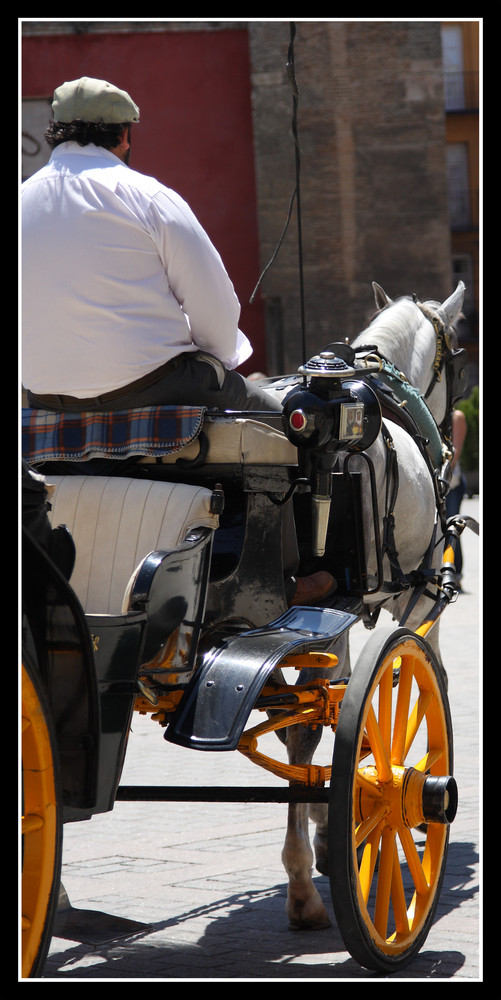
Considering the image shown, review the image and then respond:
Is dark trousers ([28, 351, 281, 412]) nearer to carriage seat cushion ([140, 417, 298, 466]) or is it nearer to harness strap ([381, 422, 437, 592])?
carriage seat cushion ([140, 417, 298, 466])

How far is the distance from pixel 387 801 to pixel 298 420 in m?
1.04

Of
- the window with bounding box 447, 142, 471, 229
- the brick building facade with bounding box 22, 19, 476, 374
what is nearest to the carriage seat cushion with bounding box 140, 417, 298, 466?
the brick building facade with bounding box 22, 19, 476, 374

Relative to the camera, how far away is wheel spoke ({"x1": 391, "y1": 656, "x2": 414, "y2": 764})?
3551mm

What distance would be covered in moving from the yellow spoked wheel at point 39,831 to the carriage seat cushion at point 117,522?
2.58ft

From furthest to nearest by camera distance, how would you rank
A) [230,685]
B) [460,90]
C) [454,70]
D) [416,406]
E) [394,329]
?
[460,90]
[454,70]
[394,329]
[416,406]
[230,685]

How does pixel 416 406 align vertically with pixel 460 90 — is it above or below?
below

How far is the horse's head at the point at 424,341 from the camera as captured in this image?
201 inches

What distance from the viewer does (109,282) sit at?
3352mm

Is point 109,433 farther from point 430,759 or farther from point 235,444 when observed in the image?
point 430,759

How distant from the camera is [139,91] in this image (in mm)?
21500

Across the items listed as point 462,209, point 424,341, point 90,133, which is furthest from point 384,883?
point 462,209

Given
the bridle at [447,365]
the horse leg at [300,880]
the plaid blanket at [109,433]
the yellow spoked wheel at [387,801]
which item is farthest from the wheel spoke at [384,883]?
the bridle at [447,365]

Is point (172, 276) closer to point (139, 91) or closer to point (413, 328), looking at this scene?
point (413, 328)
